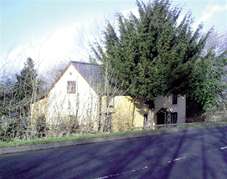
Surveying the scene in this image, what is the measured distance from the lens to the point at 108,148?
40.1ft

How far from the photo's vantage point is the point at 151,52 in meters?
23.7

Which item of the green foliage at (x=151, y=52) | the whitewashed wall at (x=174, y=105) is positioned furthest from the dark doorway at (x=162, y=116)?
the green foliage at (x=151, y=52)

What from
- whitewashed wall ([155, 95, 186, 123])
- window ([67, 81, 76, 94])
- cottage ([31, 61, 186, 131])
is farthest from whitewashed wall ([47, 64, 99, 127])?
whitewashed wall ([155, 95, 186, 123])

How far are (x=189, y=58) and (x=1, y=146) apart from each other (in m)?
18.3

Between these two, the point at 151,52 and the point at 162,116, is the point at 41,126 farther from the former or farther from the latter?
the point at 162,116

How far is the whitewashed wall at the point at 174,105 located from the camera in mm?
32781

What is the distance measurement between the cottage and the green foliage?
76.9 inches

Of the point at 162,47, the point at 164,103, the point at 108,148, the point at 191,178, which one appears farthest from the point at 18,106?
the point at 164,103

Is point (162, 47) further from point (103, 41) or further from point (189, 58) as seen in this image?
point (103, 41)

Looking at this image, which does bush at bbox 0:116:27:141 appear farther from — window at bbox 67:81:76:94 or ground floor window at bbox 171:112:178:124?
ground floor window at bbox 171:112:178:124

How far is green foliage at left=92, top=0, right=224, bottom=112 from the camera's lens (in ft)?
75.6

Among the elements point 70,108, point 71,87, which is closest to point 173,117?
point 71,87

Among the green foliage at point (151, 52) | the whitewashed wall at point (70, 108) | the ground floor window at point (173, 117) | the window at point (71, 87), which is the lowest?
the ground floor window at point (173, 117)

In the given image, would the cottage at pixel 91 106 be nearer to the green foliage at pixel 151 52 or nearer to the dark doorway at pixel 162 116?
the dark doorway at pixel 162 116
